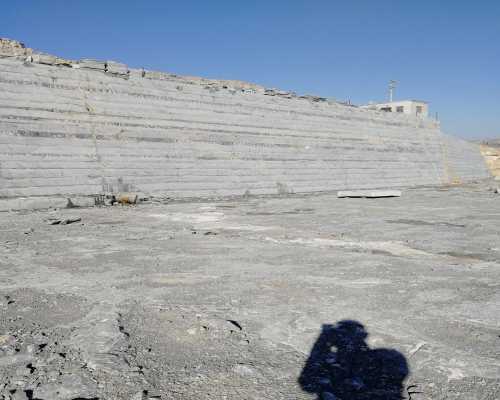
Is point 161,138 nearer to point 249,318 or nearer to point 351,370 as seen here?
point 249,318

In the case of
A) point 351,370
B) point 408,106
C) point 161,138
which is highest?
point 408,106

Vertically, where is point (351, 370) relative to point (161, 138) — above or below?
below

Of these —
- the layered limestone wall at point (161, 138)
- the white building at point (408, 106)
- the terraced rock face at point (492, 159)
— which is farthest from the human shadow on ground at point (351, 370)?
the white building at point (408, 106)

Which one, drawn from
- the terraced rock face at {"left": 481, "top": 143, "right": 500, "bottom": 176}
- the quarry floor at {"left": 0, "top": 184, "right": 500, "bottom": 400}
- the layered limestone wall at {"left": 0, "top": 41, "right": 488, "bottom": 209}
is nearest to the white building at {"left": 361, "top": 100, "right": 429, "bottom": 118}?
the terraced rock face at {"left": 481, "top": 143, "right": 500, "bottom": 176}

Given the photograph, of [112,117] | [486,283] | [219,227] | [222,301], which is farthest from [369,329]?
[112,117]

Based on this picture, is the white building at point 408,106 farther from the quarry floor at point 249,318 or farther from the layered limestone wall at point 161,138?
the quarry floor at point 249,318

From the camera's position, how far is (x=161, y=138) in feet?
51.0

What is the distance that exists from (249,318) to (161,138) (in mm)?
13117

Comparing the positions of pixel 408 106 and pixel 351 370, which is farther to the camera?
pixel 408 106

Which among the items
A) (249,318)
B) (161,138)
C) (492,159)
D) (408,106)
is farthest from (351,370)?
(408,106)

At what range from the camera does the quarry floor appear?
2.31 meters

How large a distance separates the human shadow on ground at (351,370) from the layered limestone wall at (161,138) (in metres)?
10.4

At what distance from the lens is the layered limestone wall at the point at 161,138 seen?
41.3ft

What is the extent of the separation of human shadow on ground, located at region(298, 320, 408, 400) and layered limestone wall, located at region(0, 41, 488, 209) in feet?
34.2
